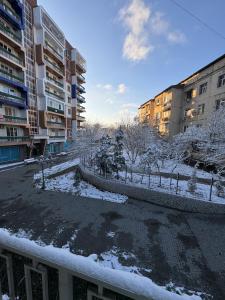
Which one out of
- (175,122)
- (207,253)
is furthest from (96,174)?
(175,122)

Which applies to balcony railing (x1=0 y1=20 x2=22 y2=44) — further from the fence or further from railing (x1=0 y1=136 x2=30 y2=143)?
the fence

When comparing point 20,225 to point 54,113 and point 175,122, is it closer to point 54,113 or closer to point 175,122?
point 54,113

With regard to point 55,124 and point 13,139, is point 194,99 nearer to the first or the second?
point 55,124

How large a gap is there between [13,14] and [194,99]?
29.7 meters

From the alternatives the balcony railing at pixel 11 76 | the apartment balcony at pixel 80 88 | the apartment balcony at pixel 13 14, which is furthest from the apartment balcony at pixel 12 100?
the apartment balcony at pixel 80 88

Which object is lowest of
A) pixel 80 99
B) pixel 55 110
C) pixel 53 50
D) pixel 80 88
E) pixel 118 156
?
pixel 118 156

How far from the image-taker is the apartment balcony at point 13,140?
21.0 metres

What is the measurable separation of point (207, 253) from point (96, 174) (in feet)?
30.5

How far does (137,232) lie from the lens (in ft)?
24.9

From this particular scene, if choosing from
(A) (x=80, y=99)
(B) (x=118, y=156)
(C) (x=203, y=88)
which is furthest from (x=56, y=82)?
(C) (x=203, y=88)

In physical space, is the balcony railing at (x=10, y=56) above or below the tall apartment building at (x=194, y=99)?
above

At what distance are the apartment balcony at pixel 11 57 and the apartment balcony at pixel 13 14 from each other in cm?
396

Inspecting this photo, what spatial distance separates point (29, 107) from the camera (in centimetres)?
2577

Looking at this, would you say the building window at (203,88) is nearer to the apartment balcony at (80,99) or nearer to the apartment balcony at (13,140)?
the apartment balcony at (80,99)
